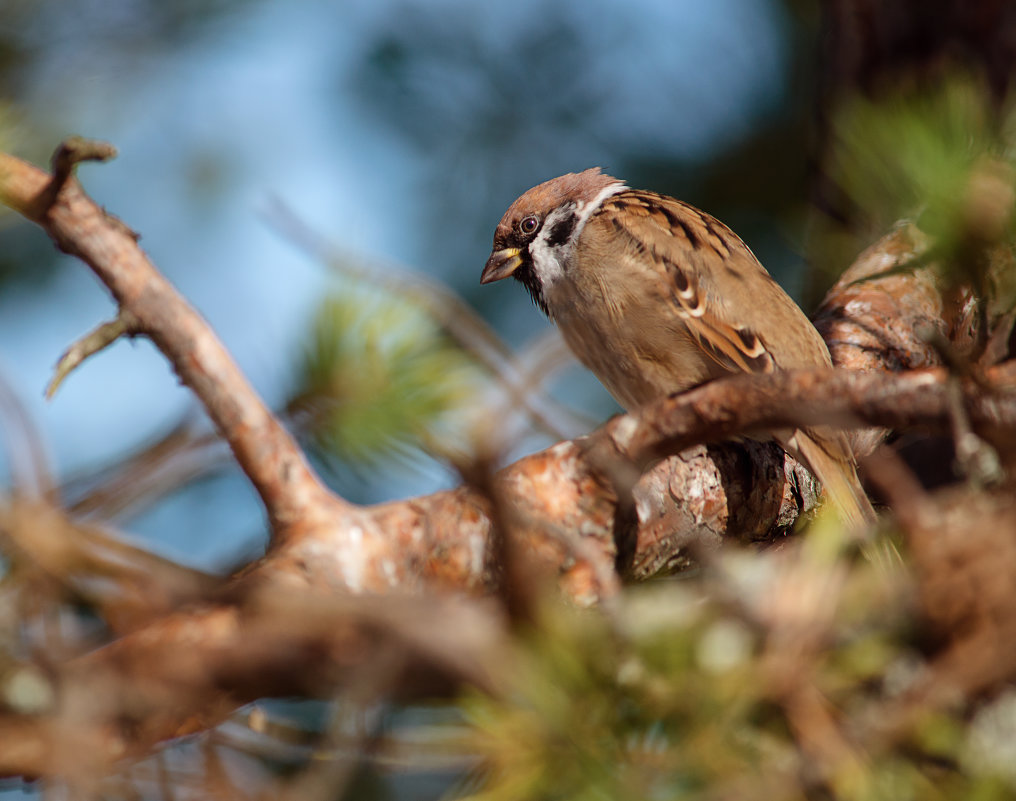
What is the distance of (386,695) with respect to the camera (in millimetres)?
1148

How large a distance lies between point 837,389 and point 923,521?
0.29 m

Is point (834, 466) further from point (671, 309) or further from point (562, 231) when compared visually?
point (562, 231)

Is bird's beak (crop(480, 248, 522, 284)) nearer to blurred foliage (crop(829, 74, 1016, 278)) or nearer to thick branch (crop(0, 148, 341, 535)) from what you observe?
blurred foliage (crop(829, 74, 1016, 278))

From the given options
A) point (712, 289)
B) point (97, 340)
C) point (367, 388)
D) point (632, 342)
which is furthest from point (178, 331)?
point (712, 289)

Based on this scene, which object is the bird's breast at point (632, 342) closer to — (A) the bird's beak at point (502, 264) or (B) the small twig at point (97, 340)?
(A) the bird's beak at point (502, 264)

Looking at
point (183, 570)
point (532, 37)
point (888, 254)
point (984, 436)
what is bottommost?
point (888, 254)

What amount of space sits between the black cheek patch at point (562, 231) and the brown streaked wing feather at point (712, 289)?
0.19 meters

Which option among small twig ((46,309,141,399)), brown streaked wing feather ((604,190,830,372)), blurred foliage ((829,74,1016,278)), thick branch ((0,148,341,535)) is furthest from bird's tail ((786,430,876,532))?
small twig ((46,309,141,399))

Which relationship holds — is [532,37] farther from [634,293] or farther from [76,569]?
[76,569]

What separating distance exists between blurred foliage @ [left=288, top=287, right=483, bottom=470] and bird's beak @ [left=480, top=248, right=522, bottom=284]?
189cm

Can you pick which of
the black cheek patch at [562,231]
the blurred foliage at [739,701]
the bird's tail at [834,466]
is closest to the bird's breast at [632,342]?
the black cheek patch at [562,231]

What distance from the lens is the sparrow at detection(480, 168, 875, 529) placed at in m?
2.84

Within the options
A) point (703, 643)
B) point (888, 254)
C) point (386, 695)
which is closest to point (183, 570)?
point (386, 695)

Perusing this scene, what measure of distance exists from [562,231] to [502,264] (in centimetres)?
28
